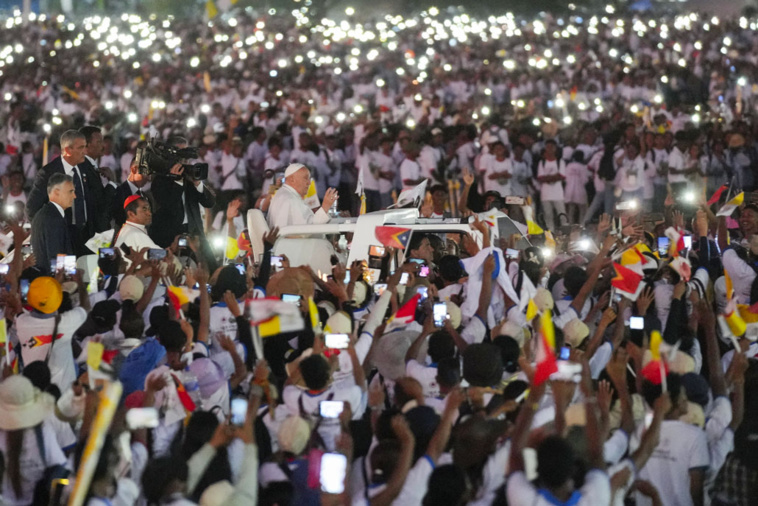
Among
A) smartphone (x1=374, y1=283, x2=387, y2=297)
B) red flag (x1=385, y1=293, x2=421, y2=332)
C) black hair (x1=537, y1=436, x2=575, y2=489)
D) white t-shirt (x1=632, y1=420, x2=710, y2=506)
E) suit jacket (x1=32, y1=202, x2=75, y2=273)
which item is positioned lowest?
white t-shirt (x1=632, y1=420, x2=710, y2=506)

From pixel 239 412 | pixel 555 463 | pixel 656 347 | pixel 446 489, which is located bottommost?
pixel 446 489

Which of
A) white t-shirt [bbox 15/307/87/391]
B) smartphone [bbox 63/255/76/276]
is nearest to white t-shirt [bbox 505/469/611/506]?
white t-shirt [bbox 15/307/87/391]

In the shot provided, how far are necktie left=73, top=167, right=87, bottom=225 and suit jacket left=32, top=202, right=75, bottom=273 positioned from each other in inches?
14.8

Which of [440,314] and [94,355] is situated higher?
[94,355]

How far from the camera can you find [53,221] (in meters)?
8.44

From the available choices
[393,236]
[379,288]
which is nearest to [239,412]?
[379,288]

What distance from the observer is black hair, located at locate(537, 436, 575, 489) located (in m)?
4.01

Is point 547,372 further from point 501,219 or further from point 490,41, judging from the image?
point 490,41

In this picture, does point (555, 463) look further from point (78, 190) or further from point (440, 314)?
point (78, 190)

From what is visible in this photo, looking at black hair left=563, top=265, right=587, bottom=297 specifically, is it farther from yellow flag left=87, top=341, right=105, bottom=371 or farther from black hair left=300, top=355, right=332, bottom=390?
yellow flag left=87, top=341, right=105, bottom=371

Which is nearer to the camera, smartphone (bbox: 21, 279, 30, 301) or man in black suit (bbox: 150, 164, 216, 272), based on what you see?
smartphone (bbox: 21, 279, 30, 301)

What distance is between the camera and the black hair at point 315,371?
200 inches

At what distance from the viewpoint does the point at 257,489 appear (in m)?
4.48

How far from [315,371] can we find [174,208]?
4.39 metres
